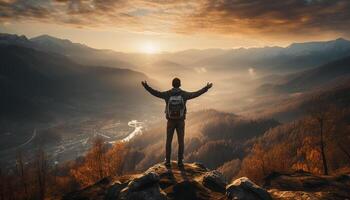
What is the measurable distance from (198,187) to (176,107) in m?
5.18

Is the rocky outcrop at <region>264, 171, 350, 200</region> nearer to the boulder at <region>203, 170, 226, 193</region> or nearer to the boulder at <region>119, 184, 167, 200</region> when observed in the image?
the boulder at <region>203, 170, 226, 193</region>

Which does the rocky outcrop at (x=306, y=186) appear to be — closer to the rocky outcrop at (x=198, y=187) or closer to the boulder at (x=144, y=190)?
the rocky outcrop at (x=198, y=187)

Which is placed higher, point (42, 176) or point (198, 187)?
point (198, 187)

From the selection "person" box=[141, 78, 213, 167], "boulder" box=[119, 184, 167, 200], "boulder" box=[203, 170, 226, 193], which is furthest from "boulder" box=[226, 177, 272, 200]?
"person" box=[141, 78, 213, 167]

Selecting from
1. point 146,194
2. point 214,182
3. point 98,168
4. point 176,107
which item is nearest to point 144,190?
point 146,194

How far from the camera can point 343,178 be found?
2453cm

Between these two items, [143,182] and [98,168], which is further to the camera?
[98,168]

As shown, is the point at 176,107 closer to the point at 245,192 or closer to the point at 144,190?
the point at 144,190

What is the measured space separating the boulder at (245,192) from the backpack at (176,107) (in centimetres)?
592

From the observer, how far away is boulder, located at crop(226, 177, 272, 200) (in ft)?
54.3

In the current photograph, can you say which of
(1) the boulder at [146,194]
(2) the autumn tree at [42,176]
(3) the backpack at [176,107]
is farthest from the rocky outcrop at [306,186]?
(2) the autumn tree at [42,176]

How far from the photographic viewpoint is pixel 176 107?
21109mm

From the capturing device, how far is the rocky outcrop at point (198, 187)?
55.7 ft

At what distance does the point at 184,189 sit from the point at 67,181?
113603 millimetres
